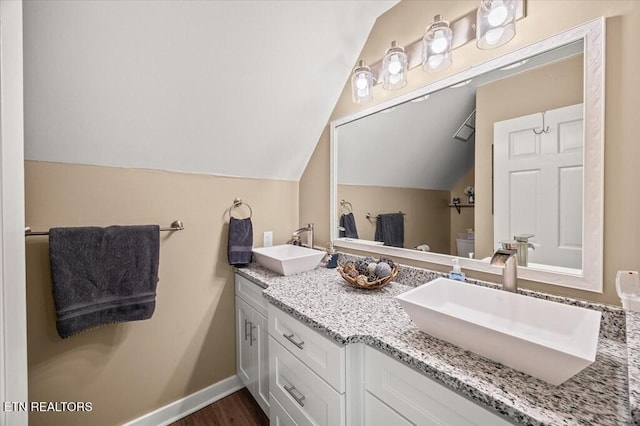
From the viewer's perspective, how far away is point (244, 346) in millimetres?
1751

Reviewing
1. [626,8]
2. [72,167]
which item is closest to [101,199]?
[72,167]

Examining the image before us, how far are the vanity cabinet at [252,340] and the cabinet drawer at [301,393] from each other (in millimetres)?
263

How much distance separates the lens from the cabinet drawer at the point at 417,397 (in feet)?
2.14

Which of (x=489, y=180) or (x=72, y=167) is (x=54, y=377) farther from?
(x=489, y=180)

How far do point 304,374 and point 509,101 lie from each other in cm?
138

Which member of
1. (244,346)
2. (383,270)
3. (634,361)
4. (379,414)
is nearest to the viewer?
(634,361)

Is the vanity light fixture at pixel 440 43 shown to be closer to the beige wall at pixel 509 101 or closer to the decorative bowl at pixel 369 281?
the beige wall at pixel 509 101

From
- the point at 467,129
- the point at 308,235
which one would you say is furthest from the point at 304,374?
the point at 467,129

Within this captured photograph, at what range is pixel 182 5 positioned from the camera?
116 cm

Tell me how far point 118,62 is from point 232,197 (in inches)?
36.6

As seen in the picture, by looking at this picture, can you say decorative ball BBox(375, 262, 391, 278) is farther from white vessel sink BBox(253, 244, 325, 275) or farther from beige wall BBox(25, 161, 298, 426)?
beige wall BBox(25, 161, 298, 426)

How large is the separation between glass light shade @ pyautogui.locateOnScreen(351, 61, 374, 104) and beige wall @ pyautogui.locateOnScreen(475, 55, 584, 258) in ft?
1.98

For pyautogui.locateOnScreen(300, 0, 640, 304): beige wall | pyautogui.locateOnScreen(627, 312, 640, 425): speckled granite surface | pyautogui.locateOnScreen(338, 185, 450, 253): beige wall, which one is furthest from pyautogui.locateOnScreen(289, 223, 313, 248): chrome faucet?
pyautogui.locateOnScreen(627, 312, 640, 425): speckled granite surface

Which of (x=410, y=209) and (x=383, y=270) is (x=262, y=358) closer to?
(x=383, y=270)
